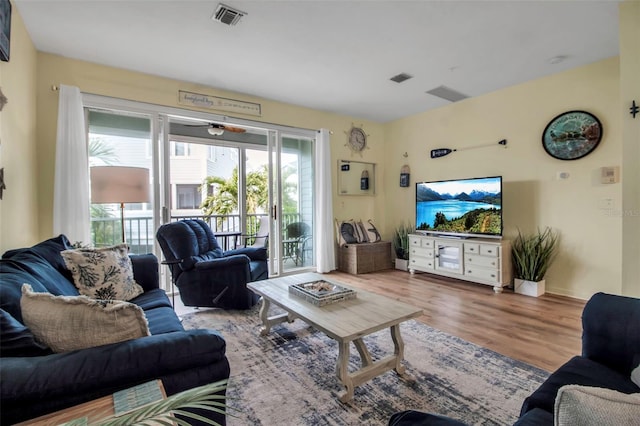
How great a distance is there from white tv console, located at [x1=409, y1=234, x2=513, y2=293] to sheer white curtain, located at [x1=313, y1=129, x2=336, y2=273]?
1.33 meters

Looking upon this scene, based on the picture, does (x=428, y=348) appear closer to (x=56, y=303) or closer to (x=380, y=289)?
(x=380, y=289)

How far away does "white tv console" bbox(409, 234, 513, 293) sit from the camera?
370cm

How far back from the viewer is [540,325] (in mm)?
2680

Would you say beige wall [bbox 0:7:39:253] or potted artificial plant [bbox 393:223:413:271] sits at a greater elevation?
beige wall [bbox 0:7:39:253]

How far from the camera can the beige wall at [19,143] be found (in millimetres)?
2111

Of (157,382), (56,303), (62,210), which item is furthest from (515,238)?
(62,210)

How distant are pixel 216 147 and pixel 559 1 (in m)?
4.74

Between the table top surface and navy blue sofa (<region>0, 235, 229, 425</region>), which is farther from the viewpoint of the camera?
the table top surface

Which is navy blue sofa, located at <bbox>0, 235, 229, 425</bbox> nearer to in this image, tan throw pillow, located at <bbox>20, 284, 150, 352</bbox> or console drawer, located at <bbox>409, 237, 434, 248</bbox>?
tan throw pillow, located at <bbox>20, 284, 150, 352</bbox>

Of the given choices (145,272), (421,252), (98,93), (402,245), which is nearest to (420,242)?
(421,252)

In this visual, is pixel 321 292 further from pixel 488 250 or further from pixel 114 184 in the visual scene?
pixel 488 250

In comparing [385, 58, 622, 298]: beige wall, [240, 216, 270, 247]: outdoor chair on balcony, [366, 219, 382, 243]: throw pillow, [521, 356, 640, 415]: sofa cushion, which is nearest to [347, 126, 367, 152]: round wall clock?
[385, 58, 622, 298]: beige wall

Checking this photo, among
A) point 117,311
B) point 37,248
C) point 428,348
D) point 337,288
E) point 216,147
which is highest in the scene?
point 216,147

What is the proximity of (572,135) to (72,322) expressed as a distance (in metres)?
4.64
